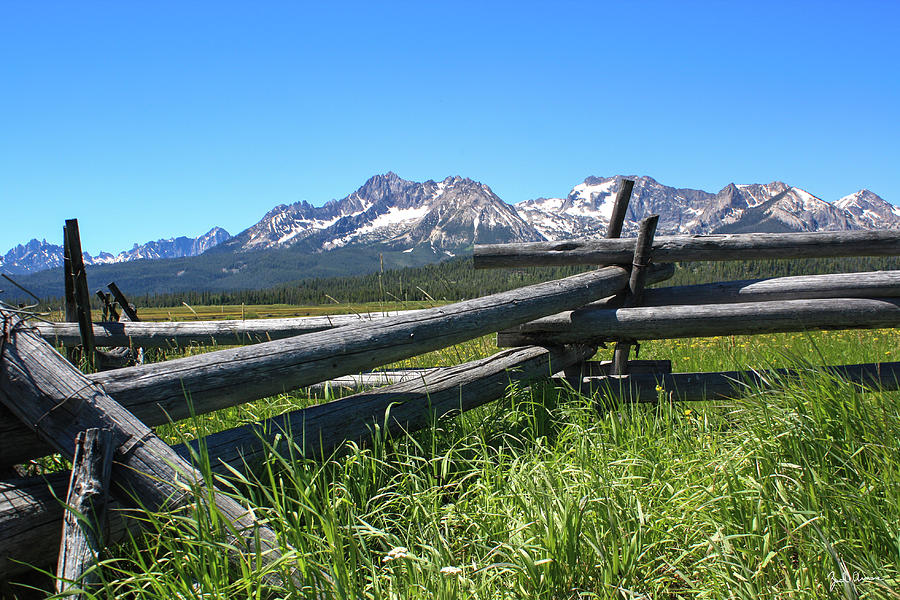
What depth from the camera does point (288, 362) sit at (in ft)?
8.63

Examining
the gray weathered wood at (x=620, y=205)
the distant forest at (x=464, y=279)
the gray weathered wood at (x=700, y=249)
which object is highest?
the gray weathered wood at (x=620, y=205)

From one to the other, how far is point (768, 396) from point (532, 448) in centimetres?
128

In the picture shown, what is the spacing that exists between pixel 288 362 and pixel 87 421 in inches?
34.6

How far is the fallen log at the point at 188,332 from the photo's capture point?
4871 mm

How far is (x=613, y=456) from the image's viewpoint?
2717mm

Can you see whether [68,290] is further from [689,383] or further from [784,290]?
[784,290]

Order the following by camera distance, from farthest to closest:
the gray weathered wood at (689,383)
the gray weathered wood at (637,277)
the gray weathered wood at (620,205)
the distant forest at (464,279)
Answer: the gray weathered wood at (620,205)
the distant forest at (464,279)
the gray weathered wood at (637,277)
the gray weathered wood at (689,383)

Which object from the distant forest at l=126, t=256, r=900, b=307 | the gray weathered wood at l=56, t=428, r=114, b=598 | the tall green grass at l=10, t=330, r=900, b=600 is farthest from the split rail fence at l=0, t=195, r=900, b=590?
the distant forest at l=126, t=256, r=900, b=307

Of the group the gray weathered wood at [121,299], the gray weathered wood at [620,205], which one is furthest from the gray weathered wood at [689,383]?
the gray weathered wood at [121,299]

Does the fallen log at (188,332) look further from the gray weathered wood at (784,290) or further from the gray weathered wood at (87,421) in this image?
the gray weathered wood at (87,421)

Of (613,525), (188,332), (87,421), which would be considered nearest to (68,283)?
(188,332)

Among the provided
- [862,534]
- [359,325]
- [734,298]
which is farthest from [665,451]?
[734,298]

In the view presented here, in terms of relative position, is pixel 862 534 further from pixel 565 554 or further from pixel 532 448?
pixel 532 448

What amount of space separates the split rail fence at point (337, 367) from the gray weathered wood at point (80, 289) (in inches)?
→ 0.7
